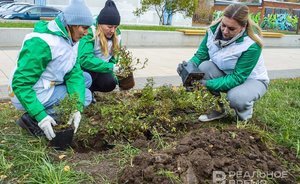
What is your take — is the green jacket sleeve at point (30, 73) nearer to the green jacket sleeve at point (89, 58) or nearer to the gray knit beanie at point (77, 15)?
the gray knit beanie at point (77, 15)

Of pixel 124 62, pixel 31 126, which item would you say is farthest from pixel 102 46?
pixel 31 126

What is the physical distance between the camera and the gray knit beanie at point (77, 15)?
Answer: 2848mm

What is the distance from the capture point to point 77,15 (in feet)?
9.34

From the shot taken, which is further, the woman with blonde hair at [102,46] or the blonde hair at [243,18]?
the woman with blonde hair at [102,46]

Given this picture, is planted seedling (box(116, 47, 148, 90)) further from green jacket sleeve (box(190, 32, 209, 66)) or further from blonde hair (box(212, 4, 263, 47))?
blonde hair (box(212, 4, 263, 47))

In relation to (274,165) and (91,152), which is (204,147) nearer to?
(274,165)

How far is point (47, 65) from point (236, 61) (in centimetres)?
184

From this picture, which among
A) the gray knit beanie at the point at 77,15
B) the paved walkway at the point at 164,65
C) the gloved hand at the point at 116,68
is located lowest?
the paved walkway at the point at 164,65

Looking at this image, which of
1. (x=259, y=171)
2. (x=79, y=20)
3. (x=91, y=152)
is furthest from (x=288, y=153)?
(x=79, y=20)

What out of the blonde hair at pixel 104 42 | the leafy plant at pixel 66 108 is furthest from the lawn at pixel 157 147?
the blonde hair at pixel 104 42

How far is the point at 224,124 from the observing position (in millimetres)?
3861

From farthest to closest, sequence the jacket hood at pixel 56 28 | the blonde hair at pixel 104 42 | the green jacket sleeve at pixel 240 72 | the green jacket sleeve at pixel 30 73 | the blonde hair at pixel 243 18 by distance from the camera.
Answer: the blonde hair at pixel 104 42 < the green jacket sleeve at pixel 240 72 < the blonde hair at pixel 243 18 < the jacket hood at pixel 56 28 < the green jacket sleeve at pixel 30 73

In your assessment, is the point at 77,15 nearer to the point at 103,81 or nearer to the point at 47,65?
the point at 47,65

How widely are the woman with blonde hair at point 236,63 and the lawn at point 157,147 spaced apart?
22cm
